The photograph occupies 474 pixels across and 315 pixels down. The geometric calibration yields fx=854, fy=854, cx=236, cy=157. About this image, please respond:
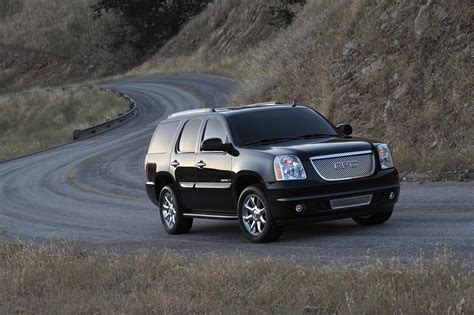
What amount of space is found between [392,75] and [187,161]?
31.1 ft

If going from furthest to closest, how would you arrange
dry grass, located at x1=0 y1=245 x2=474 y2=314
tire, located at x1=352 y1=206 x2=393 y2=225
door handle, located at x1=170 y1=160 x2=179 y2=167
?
1. door handle, located at x1=170 y1=160 x2=179 y2=167
2. tire, located at x1=352 y1=206 x2=393 y2=225
3. dry grass, located at x1=0 y1=245 x2=474 y2=314

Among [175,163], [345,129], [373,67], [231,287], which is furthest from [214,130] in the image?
[373,67]

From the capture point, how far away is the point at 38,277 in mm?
9391

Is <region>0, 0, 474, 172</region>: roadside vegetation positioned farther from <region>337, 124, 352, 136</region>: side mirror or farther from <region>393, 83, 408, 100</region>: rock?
<region>337, 124, 352, 136</region>: side mirror

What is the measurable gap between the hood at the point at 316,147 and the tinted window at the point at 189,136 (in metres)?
1.53

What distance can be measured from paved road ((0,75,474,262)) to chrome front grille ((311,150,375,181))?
2.67 feet

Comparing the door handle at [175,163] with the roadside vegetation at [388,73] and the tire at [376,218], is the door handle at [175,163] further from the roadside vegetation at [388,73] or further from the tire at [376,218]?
the roadside vegetation at [388,73]

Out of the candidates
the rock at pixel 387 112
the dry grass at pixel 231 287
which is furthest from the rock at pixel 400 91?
the dry grass at pixel 231 287

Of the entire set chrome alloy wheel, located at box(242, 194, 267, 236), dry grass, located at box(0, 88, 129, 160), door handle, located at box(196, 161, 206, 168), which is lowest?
dry grass, located at box(0, 88, 129, 160)

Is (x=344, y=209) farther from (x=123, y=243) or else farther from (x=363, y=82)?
(x=363, y=82)

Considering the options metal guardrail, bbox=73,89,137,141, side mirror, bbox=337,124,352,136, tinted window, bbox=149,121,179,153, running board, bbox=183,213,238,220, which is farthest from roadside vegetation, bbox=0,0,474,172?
metal guardrail, bbox=73,89,137,141

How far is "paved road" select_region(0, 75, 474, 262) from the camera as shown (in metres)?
10.4

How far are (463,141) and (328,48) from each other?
329 inches

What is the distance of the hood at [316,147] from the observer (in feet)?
36.7
